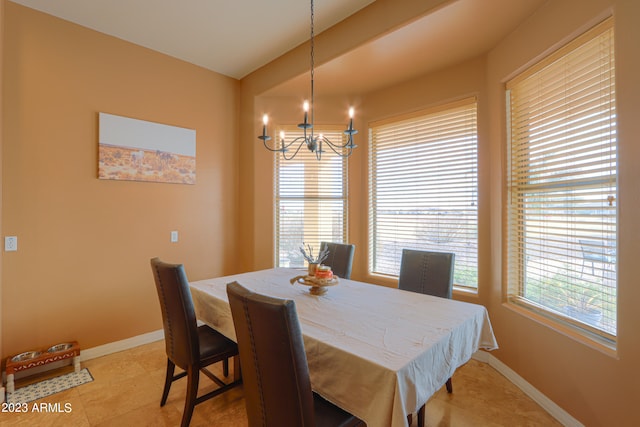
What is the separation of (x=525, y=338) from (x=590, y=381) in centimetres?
52

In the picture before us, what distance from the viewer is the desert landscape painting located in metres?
2.85

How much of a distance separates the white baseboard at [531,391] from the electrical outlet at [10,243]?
158 inches

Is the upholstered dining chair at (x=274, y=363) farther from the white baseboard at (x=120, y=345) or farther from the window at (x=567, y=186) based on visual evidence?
the white baseboard at (x=120, y=345)

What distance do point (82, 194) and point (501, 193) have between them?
3677 millimetres

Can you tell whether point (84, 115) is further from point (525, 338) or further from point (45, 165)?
point (525, 338)

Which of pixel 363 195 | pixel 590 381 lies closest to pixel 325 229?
pixel 363 195

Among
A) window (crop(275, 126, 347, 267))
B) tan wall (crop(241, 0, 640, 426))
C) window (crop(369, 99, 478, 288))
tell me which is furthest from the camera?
window (crop(275, 126, 347, 267))

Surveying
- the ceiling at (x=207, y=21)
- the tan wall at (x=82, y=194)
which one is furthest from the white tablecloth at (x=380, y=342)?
the ceiling at (x=207, y=21)

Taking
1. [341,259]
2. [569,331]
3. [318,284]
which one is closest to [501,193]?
[569,331]

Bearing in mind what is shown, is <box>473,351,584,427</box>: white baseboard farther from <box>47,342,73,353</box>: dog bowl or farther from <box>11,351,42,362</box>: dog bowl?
<box>11,351,42,362</box>: dog bowl

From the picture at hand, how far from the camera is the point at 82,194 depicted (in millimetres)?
2732

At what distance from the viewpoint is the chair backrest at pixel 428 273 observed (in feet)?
7.38

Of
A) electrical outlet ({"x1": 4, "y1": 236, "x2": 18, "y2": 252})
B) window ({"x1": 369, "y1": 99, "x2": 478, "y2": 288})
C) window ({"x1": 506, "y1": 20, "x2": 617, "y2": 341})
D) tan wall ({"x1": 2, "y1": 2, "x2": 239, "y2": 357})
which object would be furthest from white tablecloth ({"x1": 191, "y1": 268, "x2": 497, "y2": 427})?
electrical outlet ({"x1": 4, "y1": 236, "x2": 18, "y2": 252})

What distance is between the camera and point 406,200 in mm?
3295
